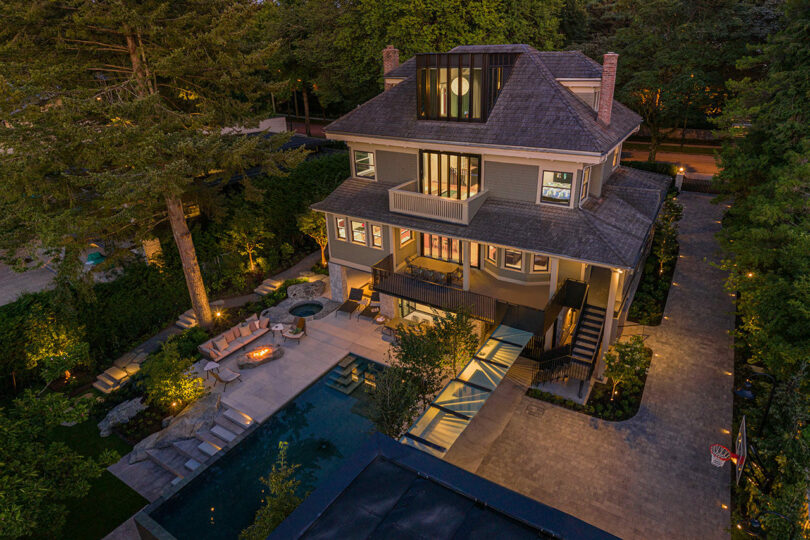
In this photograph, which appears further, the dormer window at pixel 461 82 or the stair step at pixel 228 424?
the dormer window at pixel 461 82

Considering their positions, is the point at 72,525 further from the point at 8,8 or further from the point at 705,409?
the point at 705,409

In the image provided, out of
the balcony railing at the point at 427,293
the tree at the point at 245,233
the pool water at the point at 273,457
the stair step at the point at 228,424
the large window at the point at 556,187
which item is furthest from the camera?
the tree at the point at 245,233

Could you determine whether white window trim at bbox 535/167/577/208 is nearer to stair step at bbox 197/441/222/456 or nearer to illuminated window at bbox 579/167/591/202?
illuminated window at bbox 579/167/591/202

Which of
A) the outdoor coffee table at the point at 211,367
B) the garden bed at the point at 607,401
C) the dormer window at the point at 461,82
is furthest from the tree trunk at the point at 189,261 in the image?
the garden bed at the point at 607,401

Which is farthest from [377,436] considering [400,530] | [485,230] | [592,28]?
[592,28]

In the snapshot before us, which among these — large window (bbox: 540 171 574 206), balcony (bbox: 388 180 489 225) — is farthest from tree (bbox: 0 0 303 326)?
large window (bbox: 540 171 574 206)

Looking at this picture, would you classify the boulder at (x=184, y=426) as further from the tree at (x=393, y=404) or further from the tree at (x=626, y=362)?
the tree at (x=626, y=362)

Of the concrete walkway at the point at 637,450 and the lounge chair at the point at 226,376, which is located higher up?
the lounge chair at the point at 226,376
